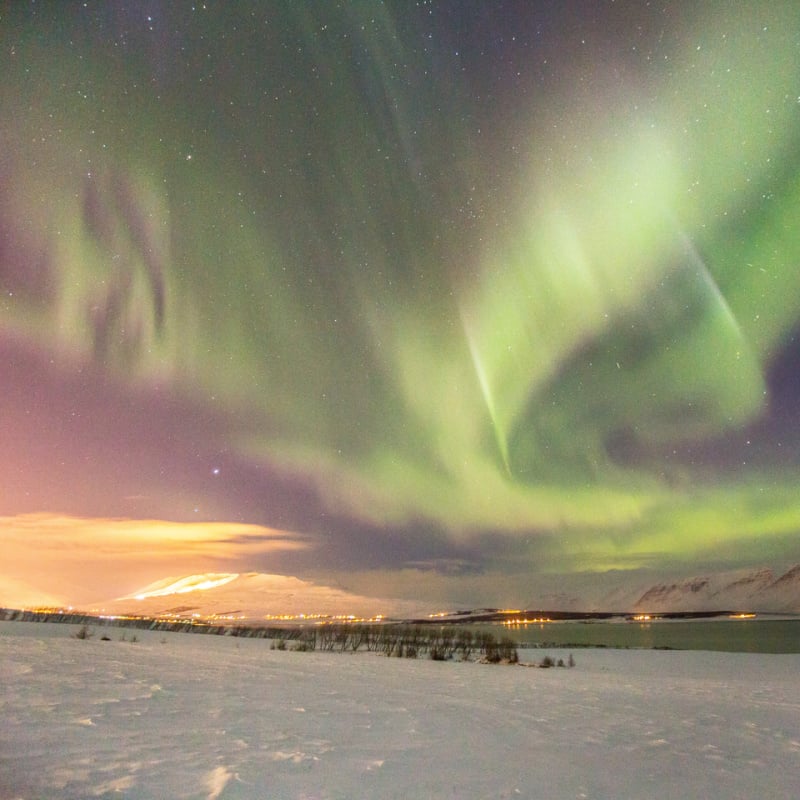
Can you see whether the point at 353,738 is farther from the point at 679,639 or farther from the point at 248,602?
the point at 248,602

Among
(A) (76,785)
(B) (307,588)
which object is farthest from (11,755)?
(B) (307,588)

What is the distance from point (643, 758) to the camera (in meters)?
7.87

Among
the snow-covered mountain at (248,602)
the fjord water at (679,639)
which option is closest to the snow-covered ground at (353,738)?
the fjord water at (679,639)

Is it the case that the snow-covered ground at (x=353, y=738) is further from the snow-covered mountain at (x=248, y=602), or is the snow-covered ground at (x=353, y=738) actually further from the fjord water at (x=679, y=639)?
the snow-covered mountain at (x=248, y=602)

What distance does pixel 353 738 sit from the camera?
794cm

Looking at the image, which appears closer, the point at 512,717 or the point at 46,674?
the point at 512,717

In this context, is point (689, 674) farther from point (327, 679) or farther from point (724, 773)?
point (724, 773)

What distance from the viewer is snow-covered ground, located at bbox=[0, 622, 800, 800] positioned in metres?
5.90

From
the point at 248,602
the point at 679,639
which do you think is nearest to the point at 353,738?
the point at 679,639

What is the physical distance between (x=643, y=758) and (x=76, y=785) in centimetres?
664

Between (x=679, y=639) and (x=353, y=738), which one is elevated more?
(x=679, y=639)

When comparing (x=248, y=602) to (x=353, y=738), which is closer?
(x=353, y=738)

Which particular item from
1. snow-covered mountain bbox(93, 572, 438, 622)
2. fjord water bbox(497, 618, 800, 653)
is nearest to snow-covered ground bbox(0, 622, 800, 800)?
fjord water bbox(497, 618, 800, 653)

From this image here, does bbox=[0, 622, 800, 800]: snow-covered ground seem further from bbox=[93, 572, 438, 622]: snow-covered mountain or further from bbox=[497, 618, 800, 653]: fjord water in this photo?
bbox=[93, 572, 438, 622]: snow-covered mountain
